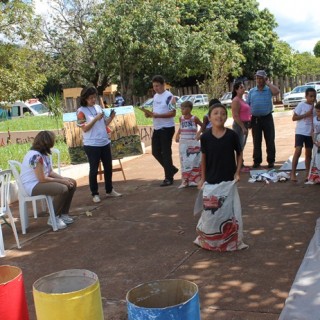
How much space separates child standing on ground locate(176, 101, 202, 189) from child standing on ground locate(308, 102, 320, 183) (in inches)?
68.1

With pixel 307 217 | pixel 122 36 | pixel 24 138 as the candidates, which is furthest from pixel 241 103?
pixel 122 36

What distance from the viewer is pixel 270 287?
13.4 feet

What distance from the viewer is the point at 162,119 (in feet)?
26.3

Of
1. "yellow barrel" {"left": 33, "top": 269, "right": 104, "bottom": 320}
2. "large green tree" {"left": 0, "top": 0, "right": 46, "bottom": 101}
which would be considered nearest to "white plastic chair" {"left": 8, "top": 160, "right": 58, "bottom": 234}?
"yellow barrel" {"left": 33, "top": 269, "right": 104, "bottom": 320}

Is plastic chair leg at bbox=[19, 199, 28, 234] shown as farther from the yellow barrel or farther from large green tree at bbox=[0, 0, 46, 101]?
large green tree at bbox=[0, 0, 46, 101]

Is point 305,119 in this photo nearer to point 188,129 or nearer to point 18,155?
point 188,129

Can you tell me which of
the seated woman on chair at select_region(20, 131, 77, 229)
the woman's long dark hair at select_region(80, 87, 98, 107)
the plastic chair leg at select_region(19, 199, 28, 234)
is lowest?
the plastic chair leg at select_region(19, 199, 28, 234)

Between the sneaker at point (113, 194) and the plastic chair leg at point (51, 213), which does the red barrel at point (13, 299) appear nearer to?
the plastic chair leg at point (51, 213)

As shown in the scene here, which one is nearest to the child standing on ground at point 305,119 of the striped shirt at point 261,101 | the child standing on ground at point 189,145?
the striped shirt at point 261,101

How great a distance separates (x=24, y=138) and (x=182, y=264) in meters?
14.5

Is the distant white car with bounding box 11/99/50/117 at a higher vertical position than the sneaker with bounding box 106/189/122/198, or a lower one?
higher

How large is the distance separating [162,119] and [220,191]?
10.9 feet

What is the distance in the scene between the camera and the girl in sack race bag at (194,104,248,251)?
16.0 ft

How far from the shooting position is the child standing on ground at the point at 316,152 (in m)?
7.31
